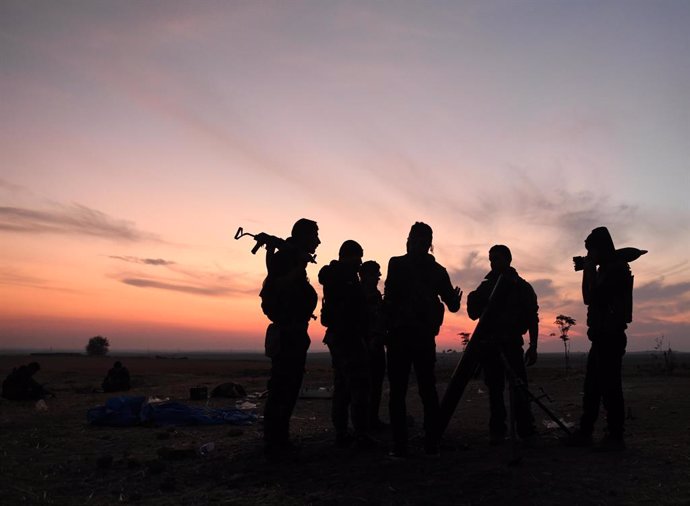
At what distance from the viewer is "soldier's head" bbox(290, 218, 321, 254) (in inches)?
254

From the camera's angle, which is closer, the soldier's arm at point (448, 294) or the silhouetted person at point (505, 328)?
the soldier's arm at point (448, 294)

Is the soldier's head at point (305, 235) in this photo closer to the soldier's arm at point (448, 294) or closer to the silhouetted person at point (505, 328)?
the soldier's arm at point (448, 294)

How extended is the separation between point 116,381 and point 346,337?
13.2 metres

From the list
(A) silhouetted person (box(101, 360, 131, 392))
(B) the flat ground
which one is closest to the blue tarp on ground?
(B) the flat ground

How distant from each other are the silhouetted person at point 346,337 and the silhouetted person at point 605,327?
256 cm

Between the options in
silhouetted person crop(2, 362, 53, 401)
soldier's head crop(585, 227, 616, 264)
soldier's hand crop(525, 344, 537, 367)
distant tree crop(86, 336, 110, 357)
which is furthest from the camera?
distant tree crop(86, 336, 110, 357)

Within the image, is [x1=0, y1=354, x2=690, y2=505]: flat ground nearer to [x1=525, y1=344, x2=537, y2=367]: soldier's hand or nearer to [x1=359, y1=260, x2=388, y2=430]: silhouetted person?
[x1=359, y1=260, x2=388, y2=430]: silhouetted person

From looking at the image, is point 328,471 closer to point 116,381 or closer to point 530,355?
point 530,355

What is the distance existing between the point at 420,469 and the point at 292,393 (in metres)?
1.79

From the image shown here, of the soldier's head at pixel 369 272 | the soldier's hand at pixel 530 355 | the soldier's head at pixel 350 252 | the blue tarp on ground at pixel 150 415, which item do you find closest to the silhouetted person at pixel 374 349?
the soldier's head at pixel 369 272

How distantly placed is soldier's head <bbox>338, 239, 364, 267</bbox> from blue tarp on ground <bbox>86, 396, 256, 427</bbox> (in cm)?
414

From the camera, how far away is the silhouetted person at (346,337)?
20.4 feet

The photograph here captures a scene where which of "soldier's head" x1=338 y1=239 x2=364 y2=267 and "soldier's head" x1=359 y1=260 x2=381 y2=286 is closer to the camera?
"soldier's head" x1=338 y1=239 x2=364 y2=267

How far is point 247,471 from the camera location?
217 inches
